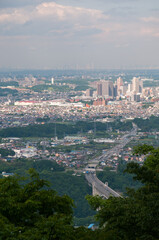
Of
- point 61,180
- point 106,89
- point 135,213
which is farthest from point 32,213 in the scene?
point 106,89

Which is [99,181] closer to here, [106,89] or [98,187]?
[98,187]

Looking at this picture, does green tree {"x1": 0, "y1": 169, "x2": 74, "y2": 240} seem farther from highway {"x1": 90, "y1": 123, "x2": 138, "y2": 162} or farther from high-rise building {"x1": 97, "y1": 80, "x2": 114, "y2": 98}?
high-rise building {"x1": 97, "y1": 80, "x2": 114, "y2": 98}

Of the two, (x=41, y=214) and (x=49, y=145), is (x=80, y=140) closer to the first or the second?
(x=49, y=145)

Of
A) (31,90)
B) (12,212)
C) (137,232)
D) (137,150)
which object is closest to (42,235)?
(12,212)

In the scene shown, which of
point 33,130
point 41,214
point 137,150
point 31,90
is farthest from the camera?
point 31,90

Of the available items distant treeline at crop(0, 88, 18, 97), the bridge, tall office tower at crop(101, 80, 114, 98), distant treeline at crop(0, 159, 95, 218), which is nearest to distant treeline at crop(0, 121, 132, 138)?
distant treeline at crop(0, 159, 95, 218)

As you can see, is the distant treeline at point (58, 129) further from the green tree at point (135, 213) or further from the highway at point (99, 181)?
the green tree at point (135, 213)
